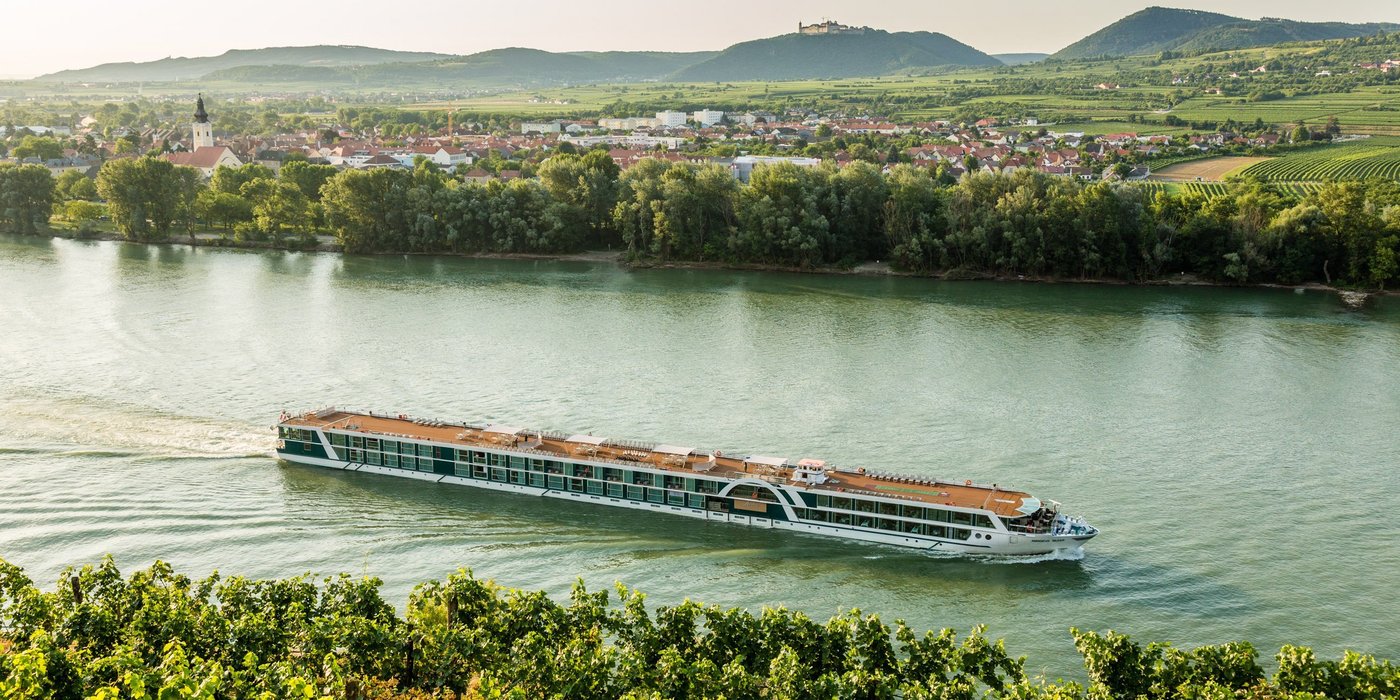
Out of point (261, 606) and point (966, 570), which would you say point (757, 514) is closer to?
point (966, 570)

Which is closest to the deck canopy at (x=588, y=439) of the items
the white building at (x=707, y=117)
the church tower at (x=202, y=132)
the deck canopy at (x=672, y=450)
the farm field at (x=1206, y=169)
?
the deck canopy at (x=672, y=450)

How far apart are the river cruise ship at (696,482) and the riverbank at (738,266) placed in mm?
26476

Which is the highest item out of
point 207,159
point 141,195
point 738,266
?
point 207,159

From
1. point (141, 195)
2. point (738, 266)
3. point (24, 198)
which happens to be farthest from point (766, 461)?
point (24, 198)

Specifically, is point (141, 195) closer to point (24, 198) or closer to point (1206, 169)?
point (24, 198)

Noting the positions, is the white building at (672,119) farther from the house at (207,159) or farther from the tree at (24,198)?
the tree at (24,198)

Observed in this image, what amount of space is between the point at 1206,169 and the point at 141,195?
68609 mm

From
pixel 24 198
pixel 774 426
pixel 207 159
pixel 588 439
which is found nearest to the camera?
pixel 588 439

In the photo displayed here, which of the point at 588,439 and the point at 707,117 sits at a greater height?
the point at 707,117

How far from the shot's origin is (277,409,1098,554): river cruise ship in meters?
21.2

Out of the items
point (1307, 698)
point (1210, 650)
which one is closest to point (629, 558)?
point (1210, 650)

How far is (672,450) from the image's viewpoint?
2389 cm

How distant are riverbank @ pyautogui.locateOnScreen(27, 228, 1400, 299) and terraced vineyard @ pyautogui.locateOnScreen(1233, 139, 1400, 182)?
90.0 ft

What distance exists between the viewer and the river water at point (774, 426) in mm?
19641
